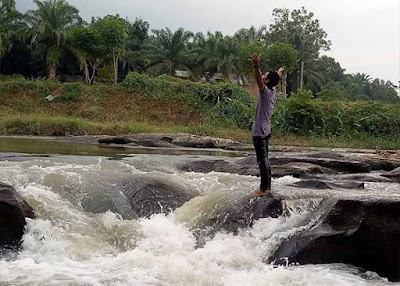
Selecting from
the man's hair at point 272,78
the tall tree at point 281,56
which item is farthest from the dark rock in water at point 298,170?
the tall tree at point 281,56

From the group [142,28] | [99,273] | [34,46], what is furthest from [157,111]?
[99,273]

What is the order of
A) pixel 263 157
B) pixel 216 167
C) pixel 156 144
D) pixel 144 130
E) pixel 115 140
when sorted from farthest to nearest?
pixel 144 130 → pixel 115 140 → pixel 156 144 → pixel 216 167 → pixel 263 157

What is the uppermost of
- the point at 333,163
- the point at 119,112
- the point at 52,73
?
the point at 52,73

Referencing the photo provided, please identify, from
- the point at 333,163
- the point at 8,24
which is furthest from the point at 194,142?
the point at 8,24

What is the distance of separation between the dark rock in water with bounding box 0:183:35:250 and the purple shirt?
3570mm

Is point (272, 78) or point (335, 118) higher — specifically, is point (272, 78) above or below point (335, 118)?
above

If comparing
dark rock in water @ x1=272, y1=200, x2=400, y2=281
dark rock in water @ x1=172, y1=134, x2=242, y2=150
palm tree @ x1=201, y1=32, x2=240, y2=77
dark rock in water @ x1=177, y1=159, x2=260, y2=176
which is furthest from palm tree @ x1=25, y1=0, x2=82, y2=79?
dark rock in water @ x1=272, y1=200, x2=400, y2=281

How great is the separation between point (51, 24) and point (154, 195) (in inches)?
1336

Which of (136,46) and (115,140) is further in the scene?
(136,46)

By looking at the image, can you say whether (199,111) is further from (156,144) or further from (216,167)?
(216,167)

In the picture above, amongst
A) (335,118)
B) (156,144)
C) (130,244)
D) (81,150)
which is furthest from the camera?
(335,118)

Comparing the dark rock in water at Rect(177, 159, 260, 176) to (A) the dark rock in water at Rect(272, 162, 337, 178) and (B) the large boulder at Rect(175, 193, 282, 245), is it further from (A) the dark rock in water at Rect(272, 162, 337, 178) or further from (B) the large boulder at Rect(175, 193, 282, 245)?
(B) the large boulder at Rect(175, 193, 282, 245)

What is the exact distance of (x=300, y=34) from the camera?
5347 cm

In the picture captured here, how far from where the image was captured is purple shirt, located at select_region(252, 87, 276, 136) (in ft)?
26.7
